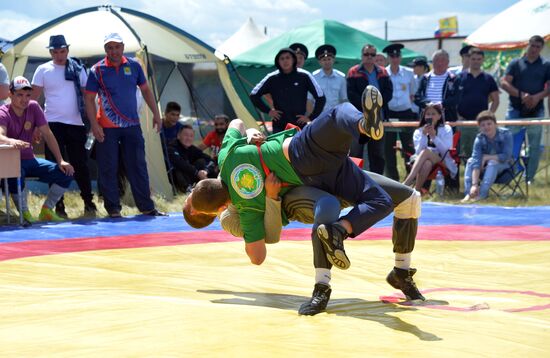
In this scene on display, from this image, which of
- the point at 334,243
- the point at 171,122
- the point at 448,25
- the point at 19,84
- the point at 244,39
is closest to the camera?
the point at 334,243

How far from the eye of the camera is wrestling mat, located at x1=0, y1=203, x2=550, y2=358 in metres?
3.50

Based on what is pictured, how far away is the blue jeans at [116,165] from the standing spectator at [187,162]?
1.62 meters

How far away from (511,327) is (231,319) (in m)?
1.19

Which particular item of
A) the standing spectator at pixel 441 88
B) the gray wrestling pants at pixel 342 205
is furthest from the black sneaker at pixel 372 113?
the standing spectator at pixel 441 88

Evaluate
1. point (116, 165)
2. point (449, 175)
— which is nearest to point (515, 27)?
point (449, 175)

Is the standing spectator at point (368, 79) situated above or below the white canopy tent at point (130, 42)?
below

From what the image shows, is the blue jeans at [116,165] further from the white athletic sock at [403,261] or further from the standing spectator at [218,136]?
the white athletic sock at [403,261]

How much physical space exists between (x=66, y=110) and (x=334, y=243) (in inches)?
215

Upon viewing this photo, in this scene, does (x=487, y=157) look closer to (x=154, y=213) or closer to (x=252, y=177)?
(x=154, y=213)

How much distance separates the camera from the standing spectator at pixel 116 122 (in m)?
8.40

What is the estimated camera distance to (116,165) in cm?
859

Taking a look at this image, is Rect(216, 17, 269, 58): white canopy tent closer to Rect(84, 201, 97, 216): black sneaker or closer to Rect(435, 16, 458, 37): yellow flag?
Rect(435, 16, 458, 37): yellow flag

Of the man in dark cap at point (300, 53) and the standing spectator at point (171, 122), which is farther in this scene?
the man in dark cap at point (300, 53)

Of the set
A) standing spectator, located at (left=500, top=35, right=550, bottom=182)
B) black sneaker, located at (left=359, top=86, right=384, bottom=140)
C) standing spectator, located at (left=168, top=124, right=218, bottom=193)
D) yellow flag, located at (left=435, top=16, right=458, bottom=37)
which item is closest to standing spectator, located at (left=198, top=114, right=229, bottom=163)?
standing spectator, located at (left=168, top=124, right=218, bottom=193)
